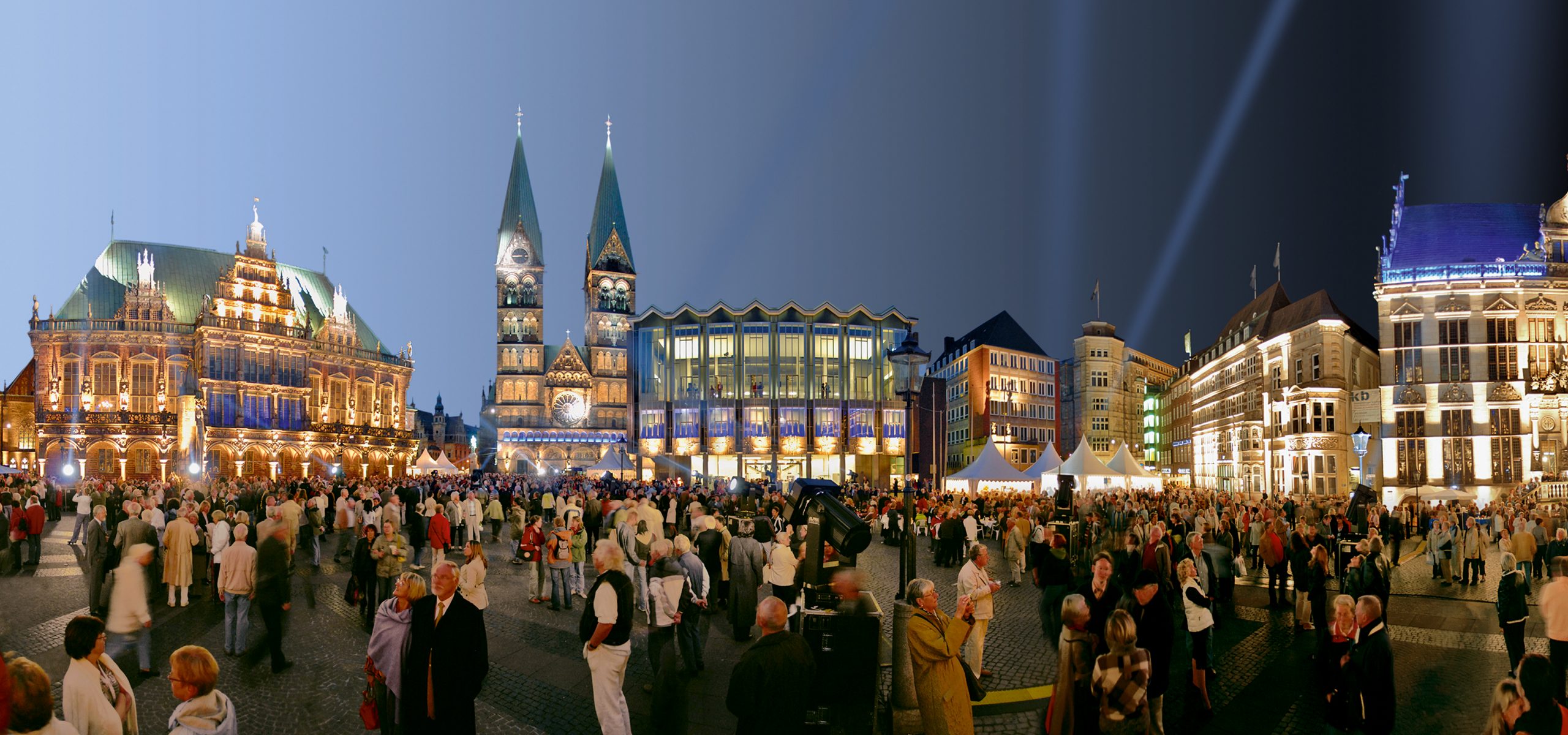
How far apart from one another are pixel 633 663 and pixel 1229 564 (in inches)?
352

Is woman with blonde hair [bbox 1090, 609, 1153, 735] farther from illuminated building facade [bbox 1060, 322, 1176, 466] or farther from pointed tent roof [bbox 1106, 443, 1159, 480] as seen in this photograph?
illuminated building facade [bbox 1060, 322, 1176, 466]

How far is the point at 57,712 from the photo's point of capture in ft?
28.0

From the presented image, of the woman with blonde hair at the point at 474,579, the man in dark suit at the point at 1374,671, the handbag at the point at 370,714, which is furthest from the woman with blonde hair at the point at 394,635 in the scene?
the man in dark suit at the point at 1374,671

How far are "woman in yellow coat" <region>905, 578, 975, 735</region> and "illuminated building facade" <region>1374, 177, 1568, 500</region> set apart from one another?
4576 centimetres

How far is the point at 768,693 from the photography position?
17.6 ft

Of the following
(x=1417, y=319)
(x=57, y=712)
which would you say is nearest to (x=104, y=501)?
(x=57, y=712)

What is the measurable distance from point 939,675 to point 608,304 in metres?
101

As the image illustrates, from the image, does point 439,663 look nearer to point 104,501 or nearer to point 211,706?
point 211,706

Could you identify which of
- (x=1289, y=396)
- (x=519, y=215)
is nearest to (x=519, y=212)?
(x=519, y=215)

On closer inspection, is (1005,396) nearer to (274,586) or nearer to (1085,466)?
(1085,466)

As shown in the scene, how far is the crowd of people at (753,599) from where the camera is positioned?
221 inches

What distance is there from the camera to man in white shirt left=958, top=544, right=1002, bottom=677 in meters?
9.54

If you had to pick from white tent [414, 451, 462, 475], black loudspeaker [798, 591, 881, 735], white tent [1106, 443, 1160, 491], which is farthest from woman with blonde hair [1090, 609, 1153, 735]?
white tent [414, 451, 462, 475]

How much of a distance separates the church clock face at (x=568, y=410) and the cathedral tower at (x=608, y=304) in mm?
2166
